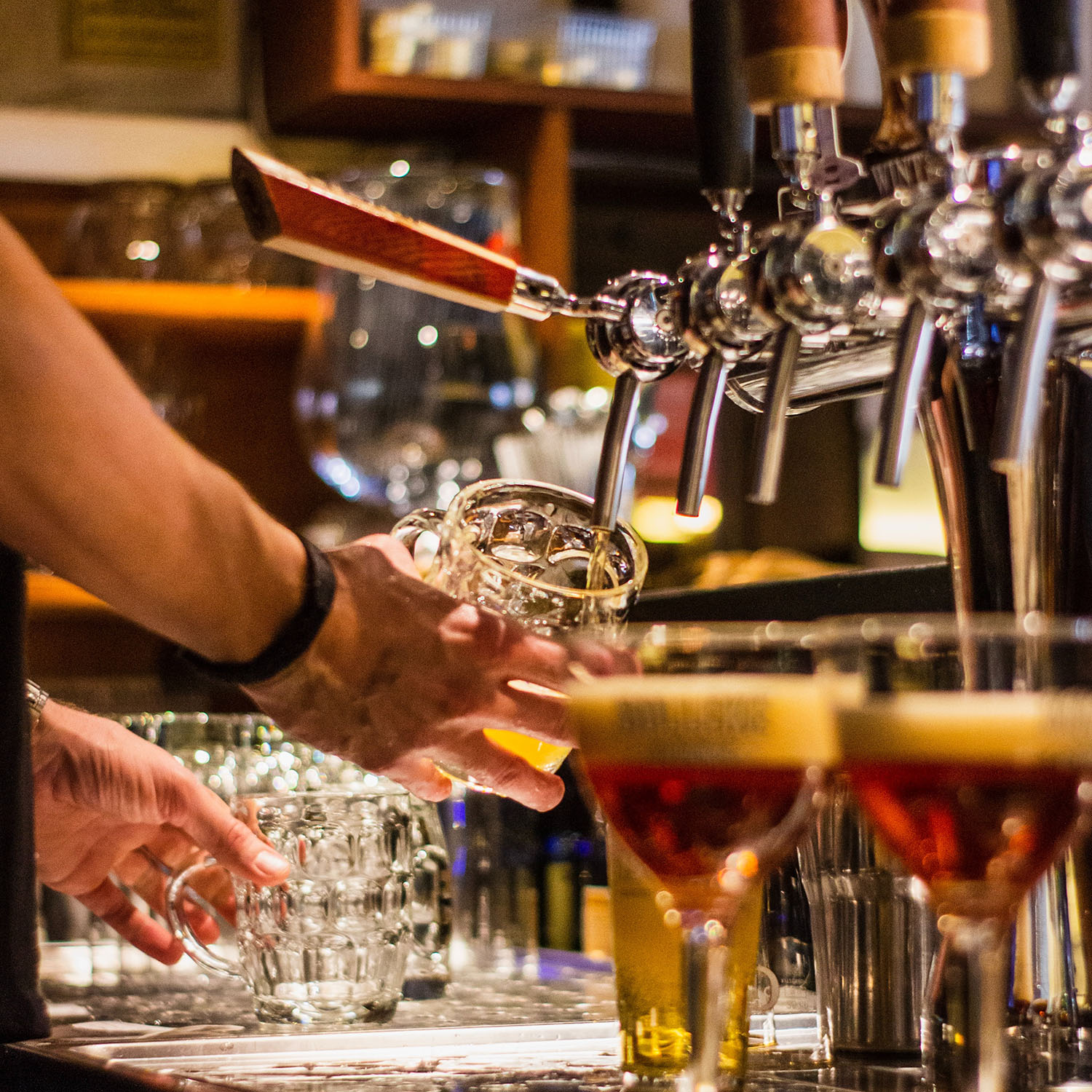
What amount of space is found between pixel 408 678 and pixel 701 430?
0.18m

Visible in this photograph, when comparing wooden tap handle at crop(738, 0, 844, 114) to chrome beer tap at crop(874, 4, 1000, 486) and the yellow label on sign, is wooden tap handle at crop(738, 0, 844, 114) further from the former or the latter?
the yellow label on sign

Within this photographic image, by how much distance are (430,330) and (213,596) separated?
1.95 m

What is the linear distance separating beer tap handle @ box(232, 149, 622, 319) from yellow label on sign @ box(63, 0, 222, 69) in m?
2.34

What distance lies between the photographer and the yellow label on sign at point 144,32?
300cm

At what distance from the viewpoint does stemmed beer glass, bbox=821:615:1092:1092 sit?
22.0 inches

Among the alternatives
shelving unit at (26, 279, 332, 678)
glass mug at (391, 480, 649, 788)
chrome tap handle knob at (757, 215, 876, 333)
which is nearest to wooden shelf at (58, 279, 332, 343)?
shelving unit at (26, 279, 332, 678)

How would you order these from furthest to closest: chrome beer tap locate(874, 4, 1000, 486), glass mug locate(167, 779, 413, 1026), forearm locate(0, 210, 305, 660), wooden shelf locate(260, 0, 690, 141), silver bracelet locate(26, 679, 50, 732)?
wooden shelf locate(260, 0, 690, 141) < silver bracelet locate(26, 679, 50, 732) < glass mug locate(167, 779, 413, 1026) < forearm locate(0, 210, 305, 660) < chrome beer tap locate(874, 4, 1000, 486)

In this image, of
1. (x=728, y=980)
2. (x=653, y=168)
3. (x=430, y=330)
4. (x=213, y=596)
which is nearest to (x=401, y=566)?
(x=213, y=596)

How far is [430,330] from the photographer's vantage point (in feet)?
8.93

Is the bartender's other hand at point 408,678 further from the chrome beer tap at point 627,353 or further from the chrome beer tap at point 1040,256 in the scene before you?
the chrome beer tap at point 1040,256

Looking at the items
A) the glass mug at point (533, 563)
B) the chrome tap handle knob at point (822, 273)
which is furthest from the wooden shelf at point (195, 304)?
the chrome tap handle knob at point (822, 273)

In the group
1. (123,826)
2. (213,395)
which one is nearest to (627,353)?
(123,826)

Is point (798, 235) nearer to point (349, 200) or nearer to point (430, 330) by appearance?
point (349, 200)

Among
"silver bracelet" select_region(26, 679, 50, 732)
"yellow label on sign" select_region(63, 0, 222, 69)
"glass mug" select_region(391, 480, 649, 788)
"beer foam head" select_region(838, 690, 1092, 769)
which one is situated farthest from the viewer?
"yellow label on sign" select_region(63, 0, 222, 69)
